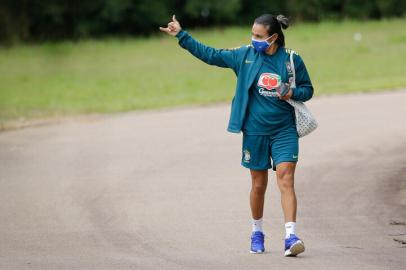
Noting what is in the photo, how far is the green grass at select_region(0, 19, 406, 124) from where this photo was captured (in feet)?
92.4

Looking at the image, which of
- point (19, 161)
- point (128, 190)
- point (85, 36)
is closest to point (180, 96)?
point (19, 161)

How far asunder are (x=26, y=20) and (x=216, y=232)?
194ft

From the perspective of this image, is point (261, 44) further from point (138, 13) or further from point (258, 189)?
point (138, 13)

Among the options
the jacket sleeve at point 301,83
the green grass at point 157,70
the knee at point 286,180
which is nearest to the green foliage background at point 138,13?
the green grass at point 157,70

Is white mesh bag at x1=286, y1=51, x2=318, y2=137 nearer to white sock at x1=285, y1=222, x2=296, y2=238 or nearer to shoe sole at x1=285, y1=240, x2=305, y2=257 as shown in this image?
white sock at x1=285, y1=222, x2=296, y2=238

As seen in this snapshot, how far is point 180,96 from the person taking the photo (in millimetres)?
28922

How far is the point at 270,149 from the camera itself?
956 centimetres

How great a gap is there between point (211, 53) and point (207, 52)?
0.12 feet

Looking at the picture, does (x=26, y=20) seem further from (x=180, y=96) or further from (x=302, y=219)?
(x=302, y=219)

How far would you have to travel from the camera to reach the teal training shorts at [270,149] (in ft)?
30.8

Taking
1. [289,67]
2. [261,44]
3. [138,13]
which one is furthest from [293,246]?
[138,13]

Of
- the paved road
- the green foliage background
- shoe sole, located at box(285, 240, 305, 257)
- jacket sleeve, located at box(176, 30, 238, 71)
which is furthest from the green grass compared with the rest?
shoe sole, located at box(285, 240, 305, 257)

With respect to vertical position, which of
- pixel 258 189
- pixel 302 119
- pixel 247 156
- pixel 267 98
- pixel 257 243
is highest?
pixel 267 98

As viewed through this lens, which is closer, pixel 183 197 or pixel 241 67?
pixel 241 67
